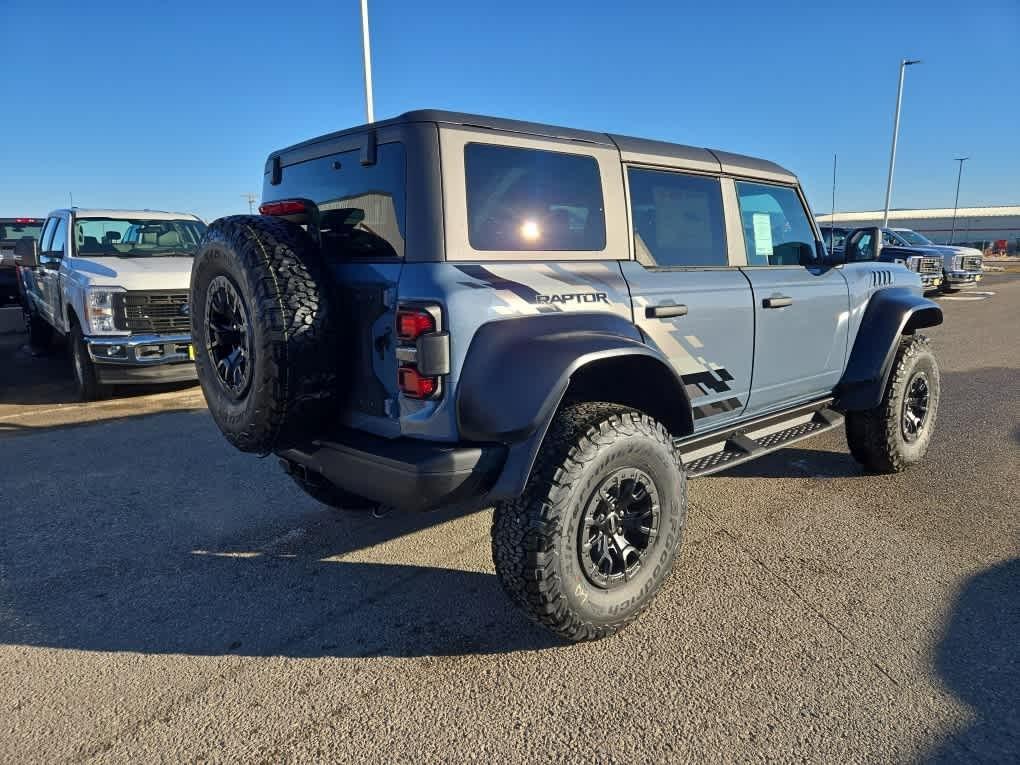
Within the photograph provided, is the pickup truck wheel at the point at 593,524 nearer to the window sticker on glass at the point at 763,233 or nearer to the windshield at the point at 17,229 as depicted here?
the window sticker on glass at the point at 763,233

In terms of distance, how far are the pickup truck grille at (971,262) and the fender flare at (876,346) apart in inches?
625

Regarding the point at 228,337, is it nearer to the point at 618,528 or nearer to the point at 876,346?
the point at 618,528

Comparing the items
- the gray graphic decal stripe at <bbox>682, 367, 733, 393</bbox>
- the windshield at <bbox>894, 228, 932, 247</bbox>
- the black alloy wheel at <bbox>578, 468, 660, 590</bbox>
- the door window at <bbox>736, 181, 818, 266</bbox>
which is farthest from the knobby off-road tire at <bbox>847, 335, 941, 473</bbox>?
the windshield at <bbox>894, 228, 932, 247</bbox>

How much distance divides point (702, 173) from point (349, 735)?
3092 millimetres

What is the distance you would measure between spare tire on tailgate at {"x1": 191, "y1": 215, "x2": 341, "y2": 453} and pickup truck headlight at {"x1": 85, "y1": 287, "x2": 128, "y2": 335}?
4.64m

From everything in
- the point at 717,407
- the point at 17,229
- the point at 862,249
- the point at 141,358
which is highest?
the point at 17,229

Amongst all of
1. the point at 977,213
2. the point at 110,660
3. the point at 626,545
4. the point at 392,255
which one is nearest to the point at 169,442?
the point at 110,660

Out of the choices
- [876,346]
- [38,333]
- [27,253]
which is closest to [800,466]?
[876,346]

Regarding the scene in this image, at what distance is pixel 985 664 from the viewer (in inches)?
97.8

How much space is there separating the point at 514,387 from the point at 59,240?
26.0ft

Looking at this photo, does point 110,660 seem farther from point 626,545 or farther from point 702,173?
point 702,173

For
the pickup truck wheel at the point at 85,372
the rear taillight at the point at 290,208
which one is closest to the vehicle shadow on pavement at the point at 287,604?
the rear taillight at the point at 290,208

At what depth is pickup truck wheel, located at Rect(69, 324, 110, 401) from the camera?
6.98m

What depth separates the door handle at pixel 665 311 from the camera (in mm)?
3045
